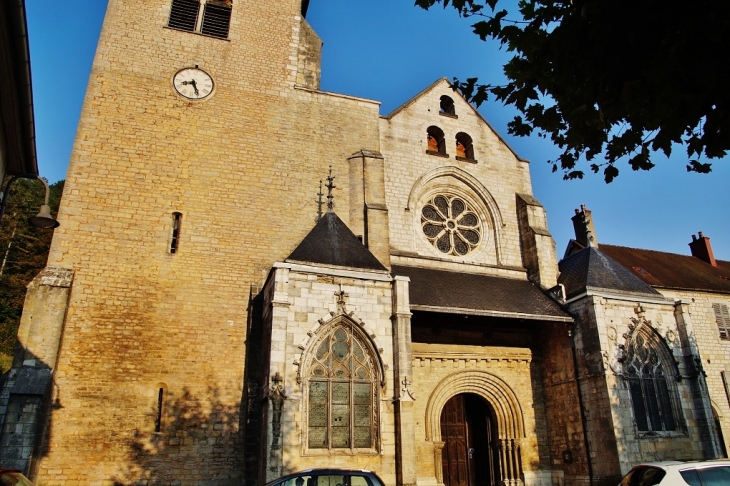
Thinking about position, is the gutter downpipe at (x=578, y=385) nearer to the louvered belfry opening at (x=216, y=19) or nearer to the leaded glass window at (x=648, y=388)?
the leaded glass window at (x=648, y=388)

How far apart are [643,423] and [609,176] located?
338 inches

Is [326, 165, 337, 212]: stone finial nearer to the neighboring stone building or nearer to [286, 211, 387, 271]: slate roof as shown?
[286, 211, 387, 271]: slate roof

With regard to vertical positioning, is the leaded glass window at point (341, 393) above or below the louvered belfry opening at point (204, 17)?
below

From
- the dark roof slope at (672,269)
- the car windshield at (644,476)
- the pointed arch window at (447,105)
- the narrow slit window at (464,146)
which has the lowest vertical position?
the car windshield at (644,476)

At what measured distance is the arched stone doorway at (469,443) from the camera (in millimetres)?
12062

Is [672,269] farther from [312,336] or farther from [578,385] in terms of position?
[312,336]

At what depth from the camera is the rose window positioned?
14133 millimetres

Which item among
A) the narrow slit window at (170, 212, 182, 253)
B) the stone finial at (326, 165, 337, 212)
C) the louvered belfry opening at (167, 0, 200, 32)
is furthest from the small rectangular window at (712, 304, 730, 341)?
the louvered belfry opening at (167, 0, 200, 32)

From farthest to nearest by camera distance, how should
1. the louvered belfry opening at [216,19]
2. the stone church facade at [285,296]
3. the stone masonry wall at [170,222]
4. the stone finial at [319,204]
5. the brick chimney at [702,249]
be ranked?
the brick chimney at [702,249]
the louvered belfry opening at [216,19]
the stone finial at [319,204]
the stone masonry wall at [170,222]
the stone church facade at [285,296]

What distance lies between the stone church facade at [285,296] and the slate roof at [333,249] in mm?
64

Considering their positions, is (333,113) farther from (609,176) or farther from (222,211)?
A: (609,176)

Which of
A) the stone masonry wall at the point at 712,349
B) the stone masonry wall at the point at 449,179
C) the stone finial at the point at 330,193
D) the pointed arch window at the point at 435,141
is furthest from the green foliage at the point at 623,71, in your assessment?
the stone masonry wall at the point at 712,349

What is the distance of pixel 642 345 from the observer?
12.0 meters

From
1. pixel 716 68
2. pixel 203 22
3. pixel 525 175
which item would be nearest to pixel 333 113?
pixel 203 22
